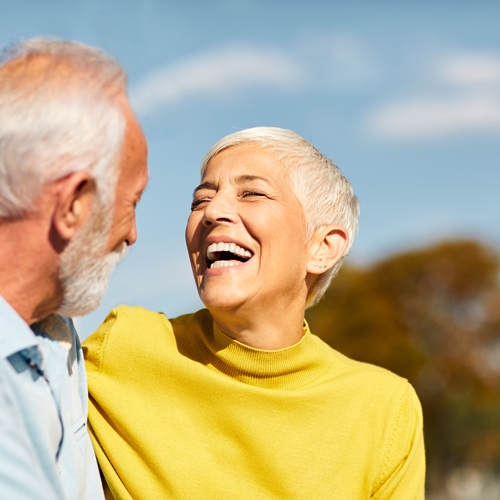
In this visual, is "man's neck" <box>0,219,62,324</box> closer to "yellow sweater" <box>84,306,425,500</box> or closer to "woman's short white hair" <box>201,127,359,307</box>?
"yellow sweater" <box>84,306,425,500</box>

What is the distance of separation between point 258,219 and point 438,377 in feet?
103

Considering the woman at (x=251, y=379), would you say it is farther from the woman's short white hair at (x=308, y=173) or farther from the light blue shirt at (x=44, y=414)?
the light blue shirt at (x=44, y=414)

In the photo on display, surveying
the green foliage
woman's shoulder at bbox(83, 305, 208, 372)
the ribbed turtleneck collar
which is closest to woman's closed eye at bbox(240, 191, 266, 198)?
the ribbed turtleneck collar

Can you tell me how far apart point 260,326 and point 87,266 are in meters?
1.15

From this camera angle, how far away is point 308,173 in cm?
326

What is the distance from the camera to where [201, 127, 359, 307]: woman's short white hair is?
3.21 metres

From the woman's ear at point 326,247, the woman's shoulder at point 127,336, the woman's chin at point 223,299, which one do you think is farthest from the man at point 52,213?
the woman's ear at point 326,247

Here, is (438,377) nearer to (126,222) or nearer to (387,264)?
(387,264)

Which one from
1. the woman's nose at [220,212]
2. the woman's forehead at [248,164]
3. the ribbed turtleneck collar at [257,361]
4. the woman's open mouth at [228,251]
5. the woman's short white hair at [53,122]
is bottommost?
the ribbed turtleneck collar at [257,361]

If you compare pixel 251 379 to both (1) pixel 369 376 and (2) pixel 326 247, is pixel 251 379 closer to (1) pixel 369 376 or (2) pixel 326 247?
(1) pixel 369 376

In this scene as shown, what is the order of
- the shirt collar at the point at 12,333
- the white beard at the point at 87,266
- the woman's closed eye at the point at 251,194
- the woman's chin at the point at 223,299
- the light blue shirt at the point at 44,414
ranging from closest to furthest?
1. the light blue shirt at the point at 44,414
2. the shirt collar at the point at 12,333
3. the white beard at the point at 87,266
4. the woman's chin at the point at 223,299
5. the woman's closed eye at the point at 251,194

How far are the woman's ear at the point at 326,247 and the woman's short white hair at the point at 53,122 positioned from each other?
147cm

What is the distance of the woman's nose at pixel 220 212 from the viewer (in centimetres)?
297

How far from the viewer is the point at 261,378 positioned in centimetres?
303
